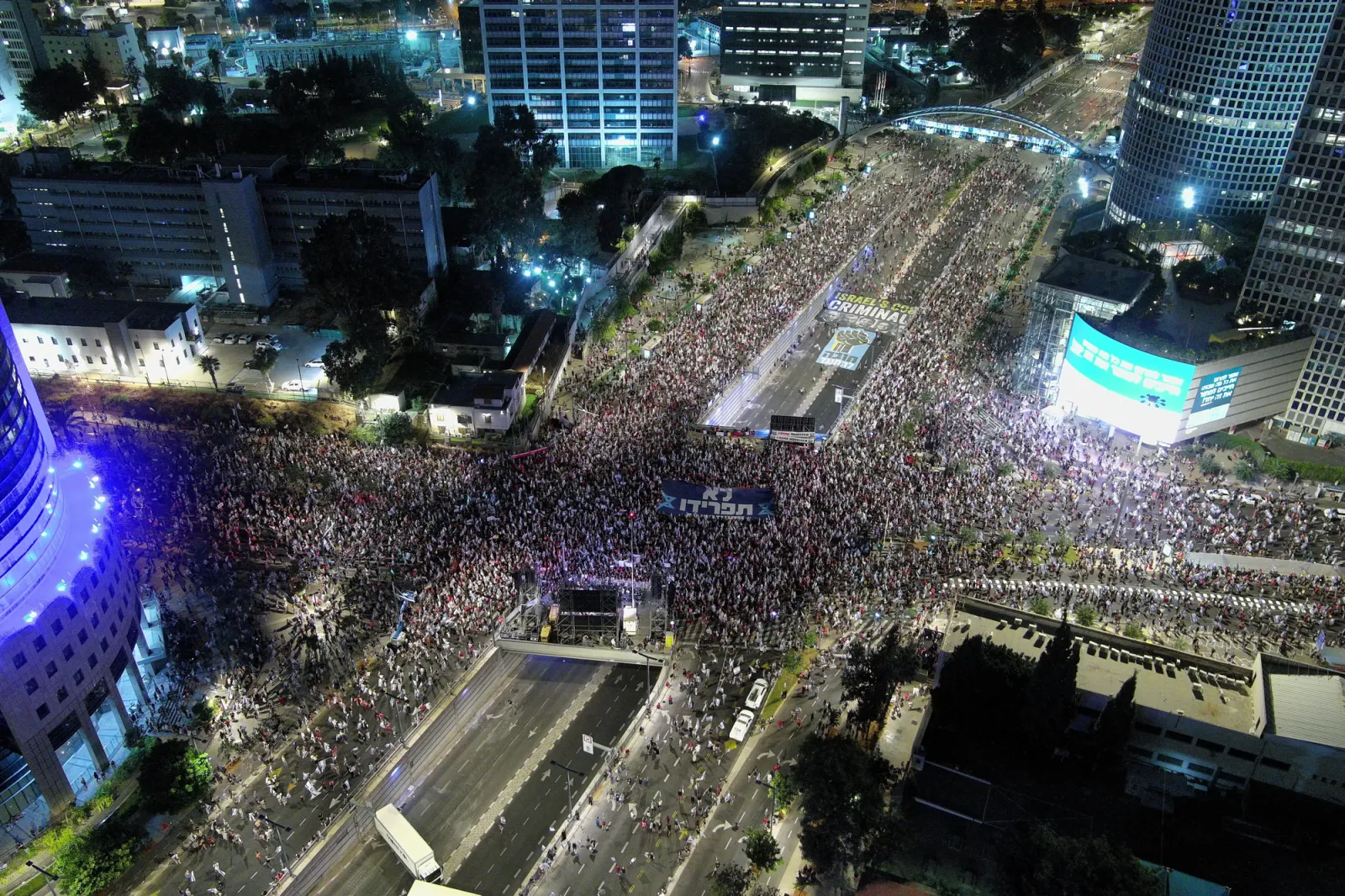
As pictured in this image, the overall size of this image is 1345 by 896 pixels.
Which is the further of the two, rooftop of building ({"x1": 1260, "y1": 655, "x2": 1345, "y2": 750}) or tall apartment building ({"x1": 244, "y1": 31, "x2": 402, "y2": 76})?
tall apartment building ({"x1": 244, "y1": 31, "x2": 402, "y2": 76})

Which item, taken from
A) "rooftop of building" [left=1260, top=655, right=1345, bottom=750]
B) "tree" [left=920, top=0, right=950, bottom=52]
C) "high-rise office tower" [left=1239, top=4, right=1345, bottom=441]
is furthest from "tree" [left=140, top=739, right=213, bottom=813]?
"tree" [left=920, top=0, right=950, bottom=52]

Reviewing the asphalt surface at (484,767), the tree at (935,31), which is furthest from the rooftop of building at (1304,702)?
the tree at (935,31)

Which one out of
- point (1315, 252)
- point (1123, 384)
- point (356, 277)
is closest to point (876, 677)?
point (1123, 384)

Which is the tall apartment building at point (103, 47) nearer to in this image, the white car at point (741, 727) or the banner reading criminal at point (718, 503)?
the banner reading criminal at point (718, 503)

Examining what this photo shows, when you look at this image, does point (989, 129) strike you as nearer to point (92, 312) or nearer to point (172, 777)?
point (92, 312)

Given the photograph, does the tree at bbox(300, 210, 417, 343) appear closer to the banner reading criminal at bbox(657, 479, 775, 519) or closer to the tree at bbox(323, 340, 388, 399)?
the tree at bbox(323, 340, 388, 399)

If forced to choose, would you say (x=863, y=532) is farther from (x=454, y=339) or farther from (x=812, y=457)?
(x=454, y=339)
